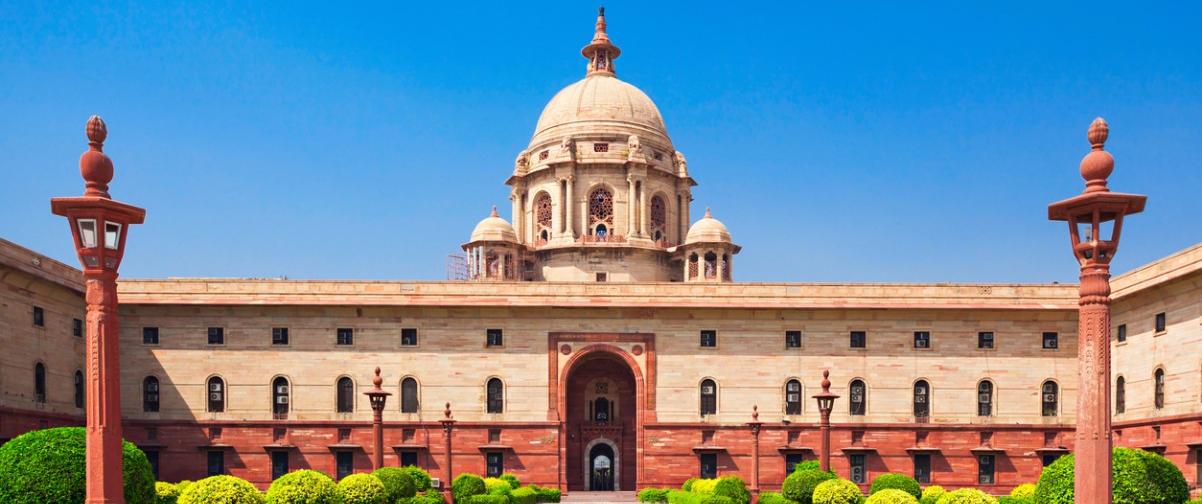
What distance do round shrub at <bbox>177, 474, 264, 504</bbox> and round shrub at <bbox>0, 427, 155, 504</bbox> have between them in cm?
326

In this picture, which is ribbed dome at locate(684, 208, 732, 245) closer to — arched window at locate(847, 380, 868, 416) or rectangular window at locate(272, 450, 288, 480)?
arched window at locate(847, 380, 868, 416)

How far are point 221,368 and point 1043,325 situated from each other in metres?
33.4

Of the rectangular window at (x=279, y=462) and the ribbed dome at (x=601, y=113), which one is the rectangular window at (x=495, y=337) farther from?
the ribbed dome at (x=601, y=113)

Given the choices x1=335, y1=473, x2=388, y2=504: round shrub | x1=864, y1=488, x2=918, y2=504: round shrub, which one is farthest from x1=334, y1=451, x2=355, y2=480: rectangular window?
x1=864, y1=488, x2=918, y2=504: round shrub

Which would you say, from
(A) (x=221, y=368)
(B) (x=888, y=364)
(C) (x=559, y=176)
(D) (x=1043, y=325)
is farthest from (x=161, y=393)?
(D) (x=1043, y=325)

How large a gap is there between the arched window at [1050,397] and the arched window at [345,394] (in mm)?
27903

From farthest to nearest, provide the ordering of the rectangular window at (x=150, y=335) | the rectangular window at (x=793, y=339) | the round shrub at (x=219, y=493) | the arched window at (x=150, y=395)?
the rectangular window at (x=793, y=339) < the rectangular window at (x=150, y=335) < the arched window at (x=150, y=395) < the round shrub at (x=219, y=493)

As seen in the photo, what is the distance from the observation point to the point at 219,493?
19812mm

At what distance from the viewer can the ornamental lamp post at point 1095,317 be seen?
43.1 feet

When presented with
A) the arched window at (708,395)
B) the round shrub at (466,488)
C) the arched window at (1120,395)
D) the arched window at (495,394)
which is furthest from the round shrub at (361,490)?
the arched window at (1120,395)

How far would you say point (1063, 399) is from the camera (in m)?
38.1

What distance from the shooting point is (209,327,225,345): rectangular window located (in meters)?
38.1

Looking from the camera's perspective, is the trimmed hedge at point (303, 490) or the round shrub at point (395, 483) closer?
the trimmed hedge at point (303, 490)

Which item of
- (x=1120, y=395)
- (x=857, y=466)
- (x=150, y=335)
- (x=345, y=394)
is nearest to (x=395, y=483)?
(x=345, y=394)
